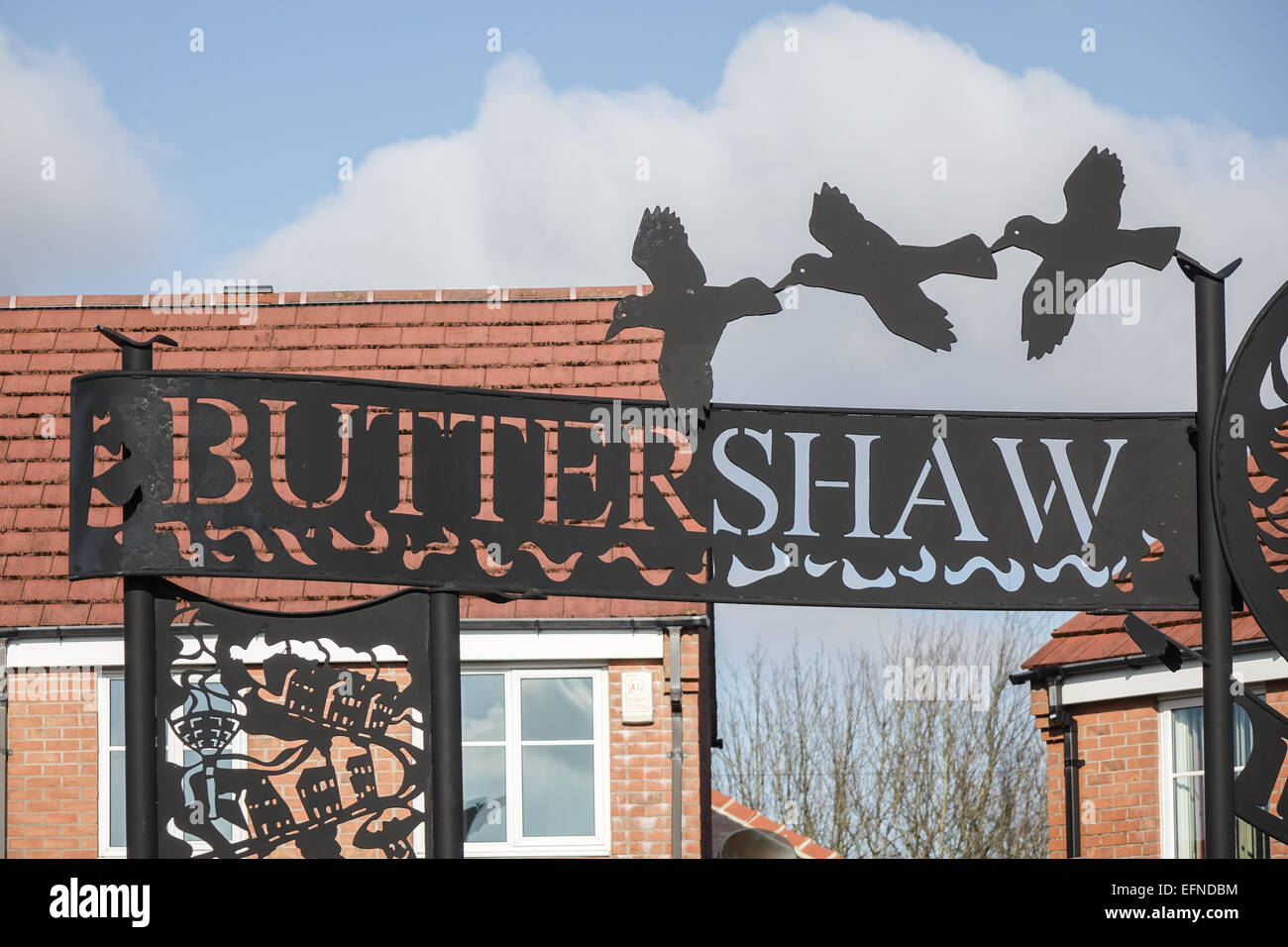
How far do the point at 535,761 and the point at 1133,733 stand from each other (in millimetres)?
4722

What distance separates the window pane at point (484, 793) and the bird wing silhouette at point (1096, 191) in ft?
24.9

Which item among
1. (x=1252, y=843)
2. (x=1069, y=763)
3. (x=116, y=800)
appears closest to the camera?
(x=1252, y=843)

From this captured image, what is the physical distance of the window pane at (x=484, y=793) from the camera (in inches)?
469

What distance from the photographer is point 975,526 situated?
5598 mm

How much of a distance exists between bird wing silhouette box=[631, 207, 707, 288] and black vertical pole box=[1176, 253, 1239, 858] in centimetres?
173

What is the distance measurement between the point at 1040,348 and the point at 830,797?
91.0 ft

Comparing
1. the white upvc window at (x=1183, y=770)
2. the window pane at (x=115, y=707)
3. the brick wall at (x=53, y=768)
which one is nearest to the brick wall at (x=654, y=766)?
the white upvc window at (x=1183, y=770)

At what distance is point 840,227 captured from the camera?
5.50 m

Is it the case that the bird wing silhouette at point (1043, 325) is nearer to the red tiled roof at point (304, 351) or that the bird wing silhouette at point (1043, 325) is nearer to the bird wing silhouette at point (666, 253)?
the bird wing silhouette at point (666, 253)

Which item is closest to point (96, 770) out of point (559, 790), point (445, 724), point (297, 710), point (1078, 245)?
point (559, 790)

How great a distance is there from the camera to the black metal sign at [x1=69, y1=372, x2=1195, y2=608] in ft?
17.5

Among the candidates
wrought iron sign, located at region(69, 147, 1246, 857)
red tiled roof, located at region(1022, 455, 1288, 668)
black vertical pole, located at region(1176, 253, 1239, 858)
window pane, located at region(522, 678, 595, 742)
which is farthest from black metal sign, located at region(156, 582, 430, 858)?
red tiled roof, located at region(1022, 455, 1288, 668)

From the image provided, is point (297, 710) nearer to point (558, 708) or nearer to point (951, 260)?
point (951, 260)

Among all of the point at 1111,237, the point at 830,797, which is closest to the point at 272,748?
the point at 1111,237
